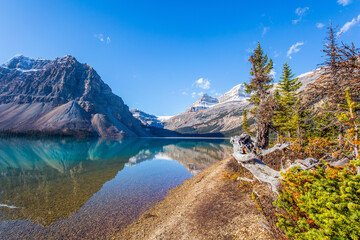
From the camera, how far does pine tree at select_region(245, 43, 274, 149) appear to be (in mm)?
13680

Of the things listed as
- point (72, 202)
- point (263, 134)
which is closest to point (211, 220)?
point (263, 134)

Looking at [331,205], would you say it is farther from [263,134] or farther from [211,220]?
[263,134]

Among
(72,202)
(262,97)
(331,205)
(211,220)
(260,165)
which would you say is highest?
(262,97)

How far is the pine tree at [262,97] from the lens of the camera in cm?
1368

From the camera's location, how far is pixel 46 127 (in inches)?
5664

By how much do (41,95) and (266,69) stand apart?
25540cm

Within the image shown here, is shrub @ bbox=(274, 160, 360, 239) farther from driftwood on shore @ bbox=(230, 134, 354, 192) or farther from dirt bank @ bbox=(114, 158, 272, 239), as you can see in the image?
dirt bank @ bbox=(114, 158, 272, 239)

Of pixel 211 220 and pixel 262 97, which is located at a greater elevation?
pixel 262 97

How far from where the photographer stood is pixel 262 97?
15023mm

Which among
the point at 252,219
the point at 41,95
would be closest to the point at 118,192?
the point at 252,219

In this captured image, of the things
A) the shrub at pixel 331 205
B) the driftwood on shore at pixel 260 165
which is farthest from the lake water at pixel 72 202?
the shrub at pixel 331 205

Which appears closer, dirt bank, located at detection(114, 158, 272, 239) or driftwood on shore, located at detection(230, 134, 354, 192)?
driftwood on shore, located at detection(230, 134, 354, 192)

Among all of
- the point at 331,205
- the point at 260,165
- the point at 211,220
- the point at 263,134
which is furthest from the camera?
the point at 263,134

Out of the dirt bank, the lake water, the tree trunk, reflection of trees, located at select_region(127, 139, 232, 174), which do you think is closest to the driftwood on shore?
the dirt bank
